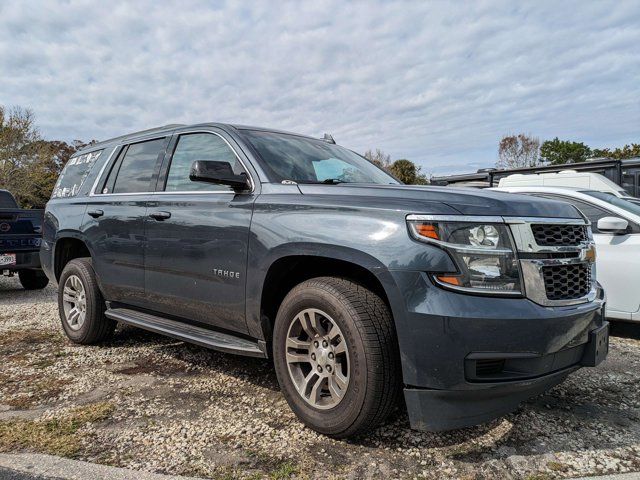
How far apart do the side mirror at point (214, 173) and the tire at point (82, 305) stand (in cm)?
208

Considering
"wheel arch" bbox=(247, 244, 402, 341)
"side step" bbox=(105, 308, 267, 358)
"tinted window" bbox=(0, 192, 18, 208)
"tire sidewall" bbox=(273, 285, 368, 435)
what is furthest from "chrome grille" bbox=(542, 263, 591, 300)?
"tinted window" bbox=(0, 192, 18, 208)

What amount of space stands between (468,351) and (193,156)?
8.42ft

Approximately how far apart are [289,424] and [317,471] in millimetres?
551

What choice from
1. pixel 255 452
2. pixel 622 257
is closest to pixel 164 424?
pixel 255 452

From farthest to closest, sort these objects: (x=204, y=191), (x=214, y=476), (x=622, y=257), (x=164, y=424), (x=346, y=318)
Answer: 1. (x=622, y=257)
2. (x=204, y=191)
3. (x=164, y=424)
4. (x=346, y=318)
5. (x=214, y=476)

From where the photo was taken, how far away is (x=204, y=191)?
3.54 m

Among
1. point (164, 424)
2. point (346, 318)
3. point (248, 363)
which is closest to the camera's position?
point (346, 318)

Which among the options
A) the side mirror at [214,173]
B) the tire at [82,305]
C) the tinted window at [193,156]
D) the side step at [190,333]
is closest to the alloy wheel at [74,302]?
the tire at [82,305]

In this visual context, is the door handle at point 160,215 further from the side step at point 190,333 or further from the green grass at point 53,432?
the green grass at point 53,432

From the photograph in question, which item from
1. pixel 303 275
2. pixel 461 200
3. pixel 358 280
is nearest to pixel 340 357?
pixel 358 280

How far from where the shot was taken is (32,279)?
28.7 ft

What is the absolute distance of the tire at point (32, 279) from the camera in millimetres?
8656

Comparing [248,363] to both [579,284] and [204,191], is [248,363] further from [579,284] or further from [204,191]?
[579,284]

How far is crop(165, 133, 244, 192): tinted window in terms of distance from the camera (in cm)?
356
